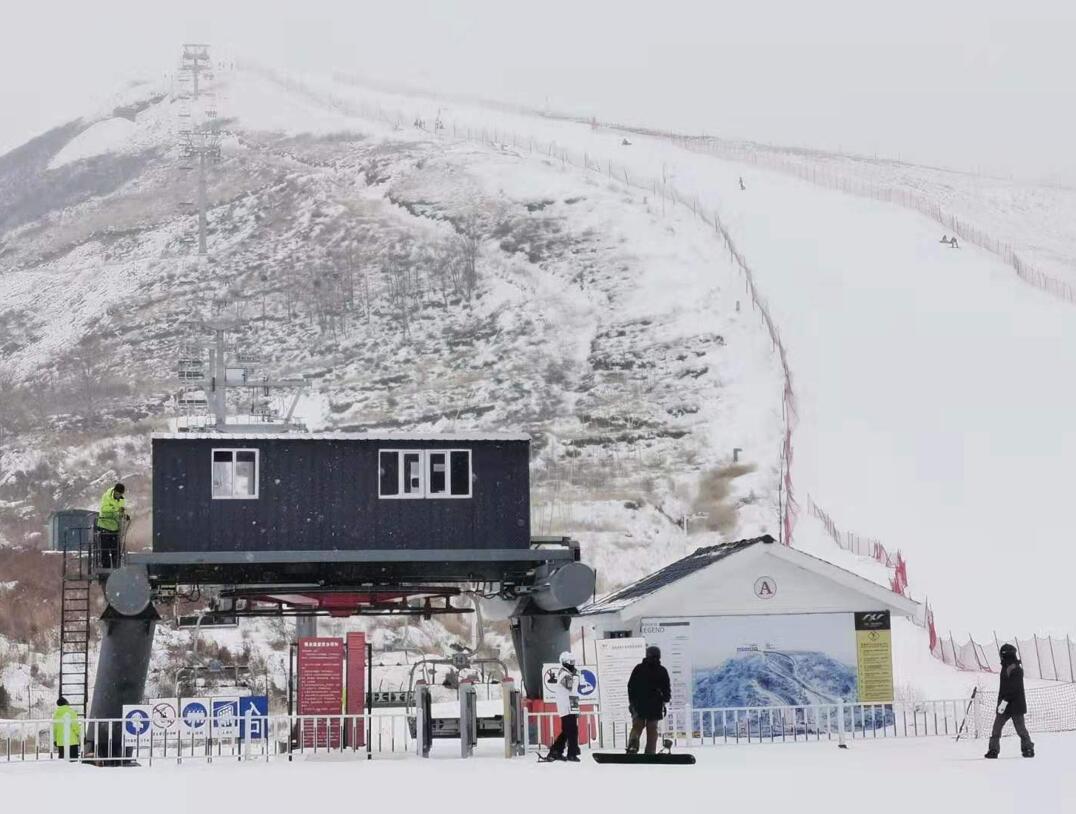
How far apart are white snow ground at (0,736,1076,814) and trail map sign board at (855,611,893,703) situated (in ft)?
13.9

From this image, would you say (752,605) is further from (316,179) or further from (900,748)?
(316,179)

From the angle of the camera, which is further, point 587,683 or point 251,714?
point 587,683

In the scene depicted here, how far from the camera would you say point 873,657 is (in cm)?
3319

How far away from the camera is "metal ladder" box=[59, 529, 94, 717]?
33781mm

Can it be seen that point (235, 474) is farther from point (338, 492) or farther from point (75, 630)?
point (75, 630)

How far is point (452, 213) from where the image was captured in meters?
139

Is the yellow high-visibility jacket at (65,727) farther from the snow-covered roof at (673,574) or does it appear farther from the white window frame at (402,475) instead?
the snow-covered roof at (673,574)

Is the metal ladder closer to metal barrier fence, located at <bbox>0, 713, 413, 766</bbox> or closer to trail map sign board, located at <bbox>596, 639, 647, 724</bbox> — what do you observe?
metal barrier fence, located at <bbox>0, 713, 413, 766</bbox>

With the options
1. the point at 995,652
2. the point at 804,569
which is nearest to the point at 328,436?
the point at 804,569

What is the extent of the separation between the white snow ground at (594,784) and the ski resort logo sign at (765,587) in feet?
15.1

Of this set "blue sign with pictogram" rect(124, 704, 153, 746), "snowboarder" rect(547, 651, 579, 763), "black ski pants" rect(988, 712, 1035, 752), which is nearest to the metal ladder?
"blue sign with pictogram" rect(124, 704, 153, 746)

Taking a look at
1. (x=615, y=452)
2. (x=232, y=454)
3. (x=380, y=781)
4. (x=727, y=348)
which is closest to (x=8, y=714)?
(x=232, y=454)

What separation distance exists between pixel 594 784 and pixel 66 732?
10058 millimetres

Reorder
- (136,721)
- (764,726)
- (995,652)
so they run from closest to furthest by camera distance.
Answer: (136,721) → (764,726) → (995,652)
